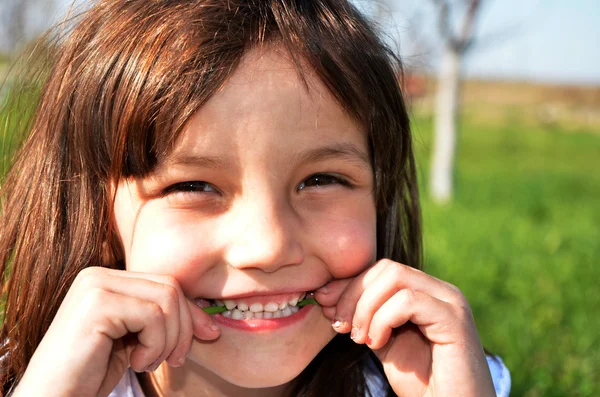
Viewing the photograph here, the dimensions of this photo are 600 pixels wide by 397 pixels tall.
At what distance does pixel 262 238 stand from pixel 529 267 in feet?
11.4

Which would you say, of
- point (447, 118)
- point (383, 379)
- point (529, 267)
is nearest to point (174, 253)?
point (383, 379)

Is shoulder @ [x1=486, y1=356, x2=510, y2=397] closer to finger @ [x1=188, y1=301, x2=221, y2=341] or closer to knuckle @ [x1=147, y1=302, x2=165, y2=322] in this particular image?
finger @ [x1=188, y1=301, x2=221, y2=341]

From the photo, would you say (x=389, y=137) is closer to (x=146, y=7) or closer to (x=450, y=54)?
(x=146, y=7)

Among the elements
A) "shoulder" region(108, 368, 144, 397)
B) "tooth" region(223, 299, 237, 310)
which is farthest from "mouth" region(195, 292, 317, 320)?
"shoulder" region(108, 368, 144, 397)

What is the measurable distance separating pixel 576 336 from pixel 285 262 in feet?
8.21

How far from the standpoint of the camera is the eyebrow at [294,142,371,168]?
1.79 m

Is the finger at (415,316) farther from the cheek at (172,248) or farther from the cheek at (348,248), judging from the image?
the cheek at (172,248)

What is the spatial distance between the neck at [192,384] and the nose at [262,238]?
573 millimetres

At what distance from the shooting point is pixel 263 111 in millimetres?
1717

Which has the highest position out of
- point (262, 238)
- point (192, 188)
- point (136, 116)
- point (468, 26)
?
point (468, 26)

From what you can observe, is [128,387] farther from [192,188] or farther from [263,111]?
[263,111]

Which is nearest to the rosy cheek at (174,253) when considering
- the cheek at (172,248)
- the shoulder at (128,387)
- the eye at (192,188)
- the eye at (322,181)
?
the cheek at (172,248)

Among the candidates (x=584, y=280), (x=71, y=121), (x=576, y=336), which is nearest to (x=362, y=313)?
(x=71, y=121)

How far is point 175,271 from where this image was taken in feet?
5.86
